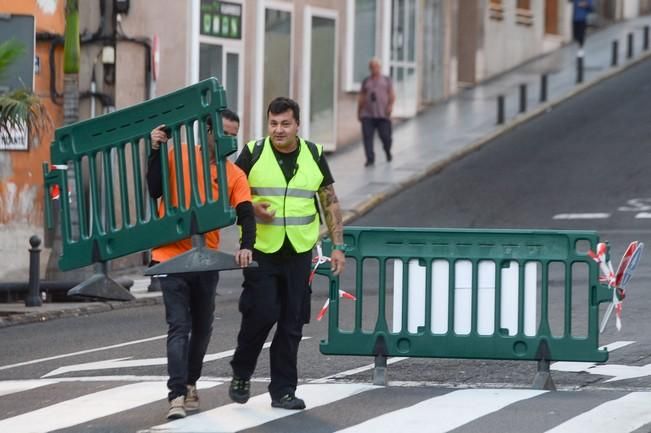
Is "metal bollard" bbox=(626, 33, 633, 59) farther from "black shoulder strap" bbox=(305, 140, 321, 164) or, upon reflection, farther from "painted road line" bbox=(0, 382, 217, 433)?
"black shoulder strap" bbox=(305, 140, 321, 164)

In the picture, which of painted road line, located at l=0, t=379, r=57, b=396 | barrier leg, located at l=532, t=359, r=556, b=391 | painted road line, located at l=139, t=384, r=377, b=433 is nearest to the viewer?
painted road line, located at l=139, t=384, r=377, b=433

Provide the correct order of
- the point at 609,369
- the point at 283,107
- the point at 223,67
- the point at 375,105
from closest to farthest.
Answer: the point at 283,107 → the point at 609,369 → the point at 223,67 → the point at 375,105

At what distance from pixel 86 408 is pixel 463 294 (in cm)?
269

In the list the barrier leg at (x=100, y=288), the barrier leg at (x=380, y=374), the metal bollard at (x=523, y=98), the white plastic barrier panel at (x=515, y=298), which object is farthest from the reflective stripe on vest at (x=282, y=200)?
the metal bollard at (x=523, y=98)

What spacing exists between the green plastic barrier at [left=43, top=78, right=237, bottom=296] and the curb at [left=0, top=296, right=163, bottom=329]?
7076mm

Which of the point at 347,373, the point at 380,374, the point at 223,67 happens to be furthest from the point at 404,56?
the point at 380,374

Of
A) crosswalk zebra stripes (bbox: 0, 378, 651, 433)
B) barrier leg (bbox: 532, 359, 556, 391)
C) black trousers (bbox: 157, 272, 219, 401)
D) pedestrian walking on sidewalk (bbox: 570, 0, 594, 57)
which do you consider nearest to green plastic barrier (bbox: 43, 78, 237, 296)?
black trousers (bbox: 157, 272, 219, 401)

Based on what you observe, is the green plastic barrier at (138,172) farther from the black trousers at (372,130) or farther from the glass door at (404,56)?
the glass door at (404,56)

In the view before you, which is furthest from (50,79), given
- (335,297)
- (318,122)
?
(335,297)

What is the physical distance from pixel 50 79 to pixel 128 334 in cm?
866

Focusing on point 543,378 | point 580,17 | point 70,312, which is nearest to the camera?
point 543,378

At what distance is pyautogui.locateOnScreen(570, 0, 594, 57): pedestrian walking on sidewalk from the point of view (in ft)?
148

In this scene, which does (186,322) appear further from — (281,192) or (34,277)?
(34,277)

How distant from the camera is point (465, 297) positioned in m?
12.2
